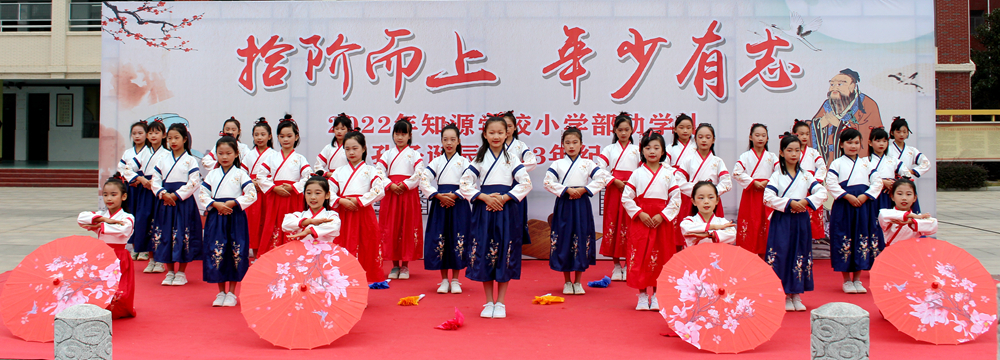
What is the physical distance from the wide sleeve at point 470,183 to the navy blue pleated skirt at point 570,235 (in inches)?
30.2

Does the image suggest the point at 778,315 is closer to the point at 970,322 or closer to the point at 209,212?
the point at 970,322

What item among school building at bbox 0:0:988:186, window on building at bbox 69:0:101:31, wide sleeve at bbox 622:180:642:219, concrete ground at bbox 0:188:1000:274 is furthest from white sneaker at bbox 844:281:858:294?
window on building at bbox 69:0:101:31

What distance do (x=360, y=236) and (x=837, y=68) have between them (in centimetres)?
434

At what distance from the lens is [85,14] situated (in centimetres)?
1641

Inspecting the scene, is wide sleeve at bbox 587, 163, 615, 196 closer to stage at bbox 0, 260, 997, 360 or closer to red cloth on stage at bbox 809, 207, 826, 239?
stage at bbox 0, 260, 997, 360

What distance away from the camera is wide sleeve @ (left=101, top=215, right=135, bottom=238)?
13.1 ft

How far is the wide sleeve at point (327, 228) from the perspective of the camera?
379 cm

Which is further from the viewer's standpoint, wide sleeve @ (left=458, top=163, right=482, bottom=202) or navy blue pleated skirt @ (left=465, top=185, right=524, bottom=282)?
wide sleeve @ (left=458, top=163, right=482, bottom=202)

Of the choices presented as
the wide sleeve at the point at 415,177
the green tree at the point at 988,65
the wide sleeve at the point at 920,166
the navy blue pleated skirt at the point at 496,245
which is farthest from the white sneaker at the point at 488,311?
the green tree at the point at 988,65

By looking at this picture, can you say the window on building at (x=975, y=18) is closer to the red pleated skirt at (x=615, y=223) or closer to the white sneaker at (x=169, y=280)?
the red pleated skirt at (x=615, y=223)

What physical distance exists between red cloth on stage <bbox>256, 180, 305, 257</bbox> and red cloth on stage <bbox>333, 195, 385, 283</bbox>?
0.91m

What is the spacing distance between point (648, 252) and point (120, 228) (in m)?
2.99

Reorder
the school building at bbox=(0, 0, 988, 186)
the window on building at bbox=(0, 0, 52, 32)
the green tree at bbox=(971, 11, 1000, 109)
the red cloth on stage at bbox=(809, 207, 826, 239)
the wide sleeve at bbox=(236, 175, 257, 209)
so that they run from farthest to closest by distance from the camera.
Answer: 1. the green tree at bbox=(971, 11, 1000, 109)
2. the window on building at bbox=(0, 0, 52, 32)
3. the school building at bbox=(0, 0, 988, 186)
4. the red cloth on stage at bbox=(809, 207, 826, 239)
5. the wide sleeve at bbox=(236, 175, 257, 209)

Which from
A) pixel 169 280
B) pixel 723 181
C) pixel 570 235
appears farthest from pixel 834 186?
pixel 169 280
